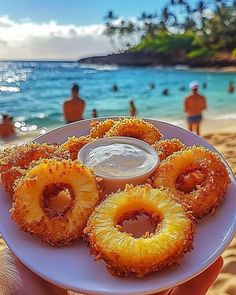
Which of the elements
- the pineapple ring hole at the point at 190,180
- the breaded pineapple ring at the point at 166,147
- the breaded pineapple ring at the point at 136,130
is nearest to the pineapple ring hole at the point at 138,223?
the pineapple ring hole at the point at 190,180

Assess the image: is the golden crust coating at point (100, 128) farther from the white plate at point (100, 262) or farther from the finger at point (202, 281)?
the finger at point (202, 281)

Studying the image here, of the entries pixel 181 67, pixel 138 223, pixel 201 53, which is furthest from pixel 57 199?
pixel 181 67

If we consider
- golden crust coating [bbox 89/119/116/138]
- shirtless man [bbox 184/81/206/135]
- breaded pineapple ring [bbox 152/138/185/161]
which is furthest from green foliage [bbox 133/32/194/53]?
breaded pineapple ring [bbox 152/138/185/161]

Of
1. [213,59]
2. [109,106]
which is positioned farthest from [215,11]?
[109,106]

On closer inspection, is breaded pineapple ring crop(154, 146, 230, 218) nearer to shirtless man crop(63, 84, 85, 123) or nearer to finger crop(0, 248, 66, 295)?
finger crop(0, 248, 66, 295)

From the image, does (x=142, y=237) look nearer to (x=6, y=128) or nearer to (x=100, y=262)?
(x=100, y=262)

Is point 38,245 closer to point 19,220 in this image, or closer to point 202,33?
point 19,220
